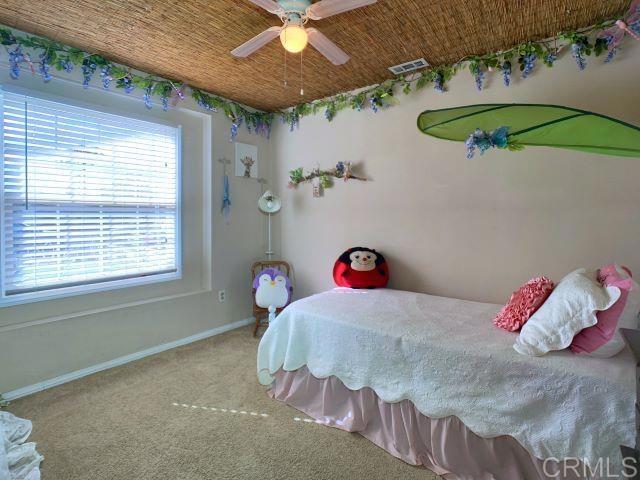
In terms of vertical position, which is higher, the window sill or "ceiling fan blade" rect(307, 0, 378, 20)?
"ceiling fan blade" rect(307, 0, 378, 20)

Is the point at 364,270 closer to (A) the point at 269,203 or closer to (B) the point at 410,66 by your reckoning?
(A) the point at 269,203

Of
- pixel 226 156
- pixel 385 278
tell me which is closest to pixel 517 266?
pixel 385 278

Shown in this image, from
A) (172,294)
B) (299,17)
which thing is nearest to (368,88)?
(299,17)

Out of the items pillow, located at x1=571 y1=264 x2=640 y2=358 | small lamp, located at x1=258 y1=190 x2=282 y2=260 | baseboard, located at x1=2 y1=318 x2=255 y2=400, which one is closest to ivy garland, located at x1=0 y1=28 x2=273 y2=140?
small lamp, located at x1=258 y1=190 x2=282 y2=260

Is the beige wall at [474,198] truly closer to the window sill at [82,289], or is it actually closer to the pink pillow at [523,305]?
the pink pillow at [523,305]

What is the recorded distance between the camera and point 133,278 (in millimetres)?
2889

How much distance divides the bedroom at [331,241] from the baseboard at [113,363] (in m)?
0.01

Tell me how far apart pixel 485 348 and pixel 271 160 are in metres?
3.06

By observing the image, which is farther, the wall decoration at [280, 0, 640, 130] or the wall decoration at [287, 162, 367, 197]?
the wall decoration at [287, 162, 367, 197]

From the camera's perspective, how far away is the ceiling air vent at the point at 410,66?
8.36 ft

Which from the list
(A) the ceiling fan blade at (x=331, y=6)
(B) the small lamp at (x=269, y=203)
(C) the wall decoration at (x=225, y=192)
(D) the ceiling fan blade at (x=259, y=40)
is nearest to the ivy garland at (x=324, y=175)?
(B) the small lamp at (x=269, y=203)

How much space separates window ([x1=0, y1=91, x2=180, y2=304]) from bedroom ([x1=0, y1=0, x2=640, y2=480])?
16 millimetres

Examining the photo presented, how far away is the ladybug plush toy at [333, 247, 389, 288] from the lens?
2.89 m

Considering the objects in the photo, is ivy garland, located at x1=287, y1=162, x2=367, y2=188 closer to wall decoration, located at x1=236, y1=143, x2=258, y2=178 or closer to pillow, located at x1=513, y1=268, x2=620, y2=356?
wall decoration, located at x1=236, y1=143, x2=258, y2=178
